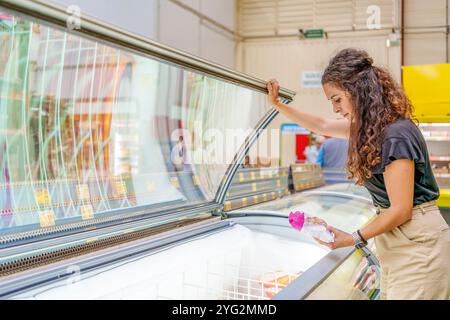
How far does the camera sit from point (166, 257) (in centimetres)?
165

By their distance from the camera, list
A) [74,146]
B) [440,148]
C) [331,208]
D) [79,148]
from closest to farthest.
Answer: [331,208] → [74,146] → [79,148] → [440,148]

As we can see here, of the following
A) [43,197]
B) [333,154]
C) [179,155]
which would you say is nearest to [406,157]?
[43,197]

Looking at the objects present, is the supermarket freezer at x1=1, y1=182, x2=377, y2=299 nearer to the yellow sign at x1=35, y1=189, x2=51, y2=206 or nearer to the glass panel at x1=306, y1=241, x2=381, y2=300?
the glass panel at x1=306, y1=241, x2=381, y2=300

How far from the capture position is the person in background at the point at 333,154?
528 centimetres

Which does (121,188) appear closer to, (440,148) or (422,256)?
(422,256)

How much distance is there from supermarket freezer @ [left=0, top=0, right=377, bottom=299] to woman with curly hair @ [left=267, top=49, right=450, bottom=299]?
0.57 feet

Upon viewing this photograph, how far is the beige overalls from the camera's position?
1376mm

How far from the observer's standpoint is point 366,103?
4.53 feet

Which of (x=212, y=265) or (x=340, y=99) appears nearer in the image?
(x=340, y=99)

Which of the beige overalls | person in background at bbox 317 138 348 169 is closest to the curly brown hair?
the beige overalls

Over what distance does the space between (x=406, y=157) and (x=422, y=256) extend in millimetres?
341

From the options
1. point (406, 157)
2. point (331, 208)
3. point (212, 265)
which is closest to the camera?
point (406, 157)

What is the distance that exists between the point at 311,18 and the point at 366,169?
27.8ft

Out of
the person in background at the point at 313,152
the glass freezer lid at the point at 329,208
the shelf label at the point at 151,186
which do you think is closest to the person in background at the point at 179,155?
the shelf label at the point at 151,186
